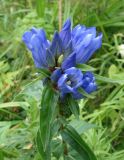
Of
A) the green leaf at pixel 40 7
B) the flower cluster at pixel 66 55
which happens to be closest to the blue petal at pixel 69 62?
the flower cluster at pixel 66 55

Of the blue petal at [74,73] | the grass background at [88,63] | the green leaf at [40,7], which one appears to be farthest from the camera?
the green leaf at [40,7]

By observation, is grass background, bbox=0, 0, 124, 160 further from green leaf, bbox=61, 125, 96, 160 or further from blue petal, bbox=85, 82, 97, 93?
blue petal, bbox=85, 82, 97, 93

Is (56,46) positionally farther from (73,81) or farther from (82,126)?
(82,126)

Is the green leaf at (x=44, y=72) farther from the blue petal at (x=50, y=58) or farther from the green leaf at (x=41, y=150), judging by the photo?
the green leaf at (x=41, y=150)

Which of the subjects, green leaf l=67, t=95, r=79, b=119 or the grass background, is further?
the grass background

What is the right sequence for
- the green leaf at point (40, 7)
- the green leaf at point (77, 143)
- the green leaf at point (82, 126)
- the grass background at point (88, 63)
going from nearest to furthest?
1. the green leaf at point (77, 143)
2. the green leaf at point (82, 126)
3. the grass background at point (88, 63)
4. the green leaf at point (40, 7)

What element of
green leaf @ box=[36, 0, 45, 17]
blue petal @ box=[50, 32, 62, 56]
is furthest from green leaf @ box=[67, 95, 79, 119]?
green leaf @ box=[36, 0, 45, 17]

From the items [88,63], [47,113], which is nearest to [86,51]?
[47,113]
